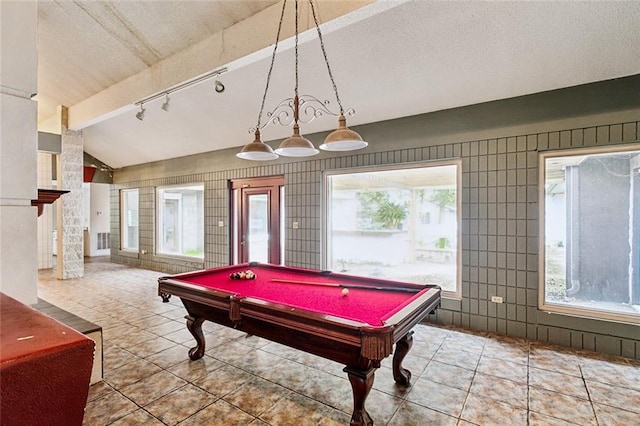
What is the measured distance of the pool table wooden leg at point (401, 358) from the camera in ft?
8.69

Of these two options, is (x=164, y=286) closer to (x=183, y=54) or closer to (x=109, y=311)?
(x=109, y=311)

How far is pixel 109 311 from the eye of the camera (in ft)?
15.2

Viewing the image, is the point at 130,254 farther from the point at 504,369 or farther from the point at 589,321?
the point at 589,321

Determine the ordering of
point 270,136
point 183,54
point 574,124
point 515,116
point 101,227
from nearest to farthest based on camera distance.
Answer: point 574,124 < point 515,116 < point 183,54 < point 270,136 < point 101,227

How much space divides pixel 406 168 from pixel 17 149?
13.8ft

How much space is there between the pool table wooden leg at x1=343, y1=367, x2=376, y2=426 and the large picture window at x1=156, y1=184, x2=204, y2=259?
5858 millimetres

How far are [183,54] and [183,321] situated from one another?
348cm

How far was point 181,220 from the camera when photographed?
7723 millimetres

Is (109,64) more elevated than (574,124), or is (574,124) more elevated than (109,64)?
(109,64)

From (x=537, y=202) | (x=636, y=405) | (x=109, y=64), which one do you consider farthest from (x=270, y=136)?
(x=636, y=405)

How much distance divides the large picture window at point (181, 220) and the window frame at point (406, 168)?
3.37 m

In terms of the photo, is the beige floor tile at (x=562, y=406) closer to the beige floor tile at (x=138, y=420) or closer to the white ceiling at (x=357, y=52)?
the beige floor tile at (x=138, y=420)

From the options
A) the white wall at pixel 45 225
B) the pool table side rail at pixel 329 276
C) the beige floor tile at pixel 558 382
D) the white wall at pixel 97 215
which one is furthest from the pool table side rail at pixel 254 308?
the white wall at pixel 97 215

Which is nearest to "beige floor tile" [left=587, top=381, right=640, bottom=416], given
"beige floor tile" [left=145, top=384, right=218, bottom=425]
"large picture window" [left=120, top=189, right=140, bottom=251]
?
"beige floor tile" [left=145, top=384, right=218, bottom=425]
